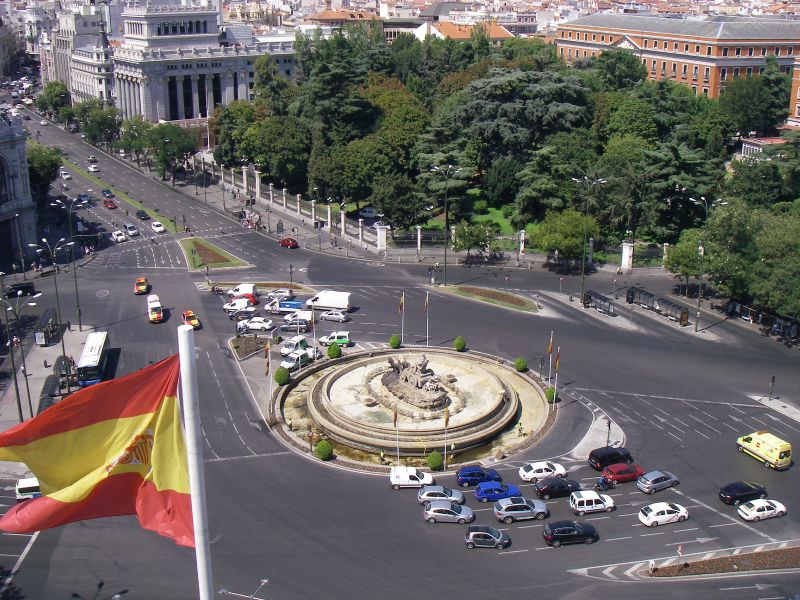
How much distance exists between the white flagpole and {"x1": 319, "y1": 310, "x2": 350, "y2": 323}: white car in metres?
52.8

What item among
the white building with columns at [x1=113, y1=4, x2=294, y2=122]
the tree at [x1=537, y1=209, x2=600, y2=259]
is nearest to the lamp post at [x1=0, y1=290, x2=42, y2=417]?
the tree at [x1=537, y1=209, x2=600, y2=259]

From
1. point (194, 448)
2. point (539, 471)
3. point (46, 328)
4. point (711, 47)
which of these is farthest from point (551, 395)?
point (711, 47)

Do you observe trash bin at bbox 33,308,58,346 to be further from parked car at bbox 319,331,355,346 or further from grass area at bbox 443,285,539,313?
grass area at bbox 443,285,539,313

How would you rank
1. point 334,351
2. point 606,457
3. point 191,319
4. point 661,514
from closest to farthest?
1. point 661,514
2. point 606,457
3. point 334,351
4. point 191,319

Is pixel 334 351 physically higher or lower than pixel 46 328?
lower

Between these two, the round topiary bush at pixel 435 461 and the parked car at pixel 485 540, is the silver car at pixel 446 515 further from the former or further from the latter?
the round topiary bush at pixel 435 461

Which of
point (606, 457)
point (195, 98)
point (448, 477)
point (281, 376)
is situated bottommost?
point (448, 477)

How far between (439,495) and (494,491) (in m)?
2.93

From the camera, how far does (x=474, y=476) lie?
47.8 metres

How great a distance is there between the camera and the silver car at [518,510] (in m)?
44.0

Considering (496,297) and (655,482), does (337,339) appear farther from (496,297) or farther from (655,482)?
(655,482)

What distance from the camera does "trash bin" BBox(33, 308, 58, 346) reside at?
66.2 metres

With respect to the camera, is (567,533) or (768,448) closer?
(567,533)

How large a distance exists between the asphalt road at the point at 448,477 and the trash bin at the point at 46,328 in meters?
3.36
